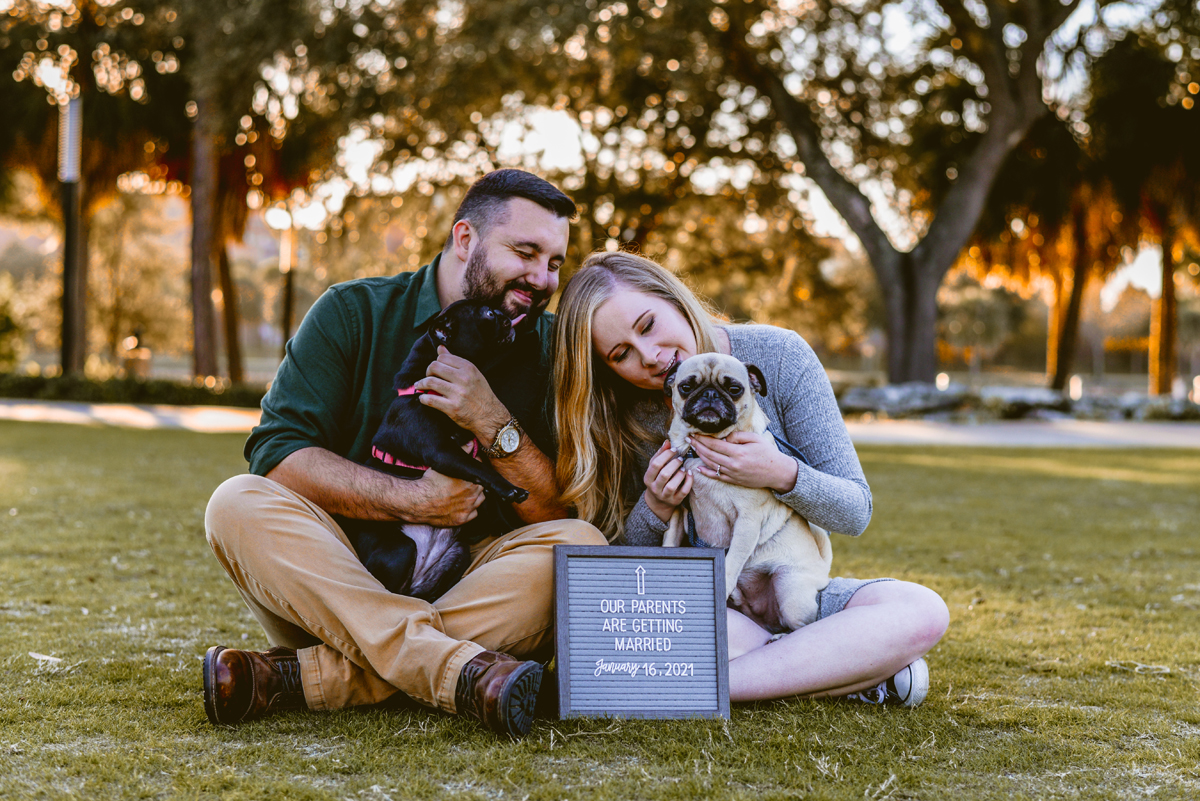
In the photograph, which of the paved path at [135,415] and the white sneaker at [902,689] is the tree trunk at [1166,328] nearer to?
the paved path at [135,415]

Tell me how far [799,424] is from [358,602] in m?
1.60

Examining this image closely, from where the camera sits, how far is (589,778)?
94.2 inches

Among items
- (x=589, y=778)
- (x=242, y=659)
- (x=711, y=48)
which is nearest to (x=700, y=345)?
(x=589, y=778)

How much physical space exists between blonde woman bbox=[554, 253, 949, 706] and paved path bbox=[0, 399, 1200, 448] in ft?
36.6

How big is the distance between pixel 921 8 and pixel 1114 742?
1671 centimetres

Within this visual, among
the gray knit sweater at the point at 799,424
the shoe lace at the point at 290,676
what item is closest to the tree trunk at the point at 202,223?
the gray knit sweater at the point at 799,424

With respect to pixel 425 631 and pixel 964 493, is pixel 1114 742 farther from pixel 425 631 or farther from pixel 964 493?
pixel 964 493

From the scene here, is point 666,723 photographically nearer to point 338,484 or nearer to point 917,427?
point 338,484

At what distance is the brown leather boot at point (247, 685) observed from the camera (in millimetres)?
2705

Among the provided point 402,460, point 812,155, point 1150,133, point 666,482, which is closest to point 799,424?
point 666,482

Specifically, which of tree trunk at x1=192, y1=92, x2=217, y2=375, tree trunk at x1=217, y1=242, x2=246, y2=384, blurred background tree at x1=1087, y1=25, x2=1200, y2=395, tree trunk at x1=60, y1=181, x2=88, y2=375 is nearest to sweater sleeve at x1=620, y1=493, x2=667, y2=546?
tree trunk at x1=60, y1=181, x2=88, y2=375

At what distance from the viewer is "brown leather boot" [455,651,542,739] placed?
2600 mm

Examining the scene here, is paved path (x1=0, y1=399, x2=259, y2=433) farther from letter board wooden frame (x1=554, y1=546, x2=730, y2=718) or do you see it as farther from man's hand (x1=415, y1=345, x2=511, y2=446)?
letter board wooden frame (x1=554, y1=546, x2=730, y2=718)

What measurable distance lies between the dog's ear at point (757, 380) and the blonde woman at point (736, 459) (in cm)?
13
